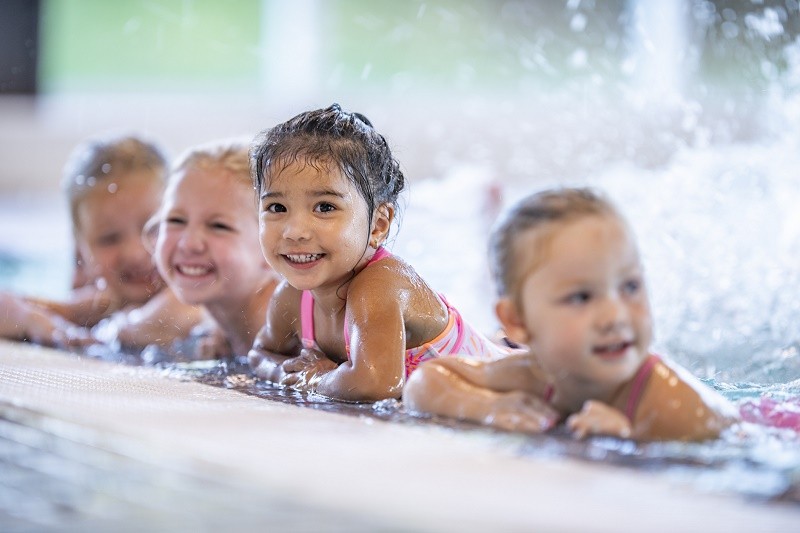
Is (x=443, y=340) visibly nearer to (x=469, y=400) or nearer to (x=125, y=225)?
(x=469, y=400)

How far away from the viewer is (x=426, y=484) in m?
1.34

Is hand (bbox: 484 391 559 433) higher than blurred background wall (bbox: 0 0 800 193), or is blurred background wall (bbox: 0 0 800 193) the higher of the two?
blurred background wall (bbox: 0 0 800 193)

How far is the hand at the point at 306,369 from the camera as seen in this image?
2453 mm

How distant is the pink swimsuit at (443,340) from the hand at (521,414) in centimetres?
64

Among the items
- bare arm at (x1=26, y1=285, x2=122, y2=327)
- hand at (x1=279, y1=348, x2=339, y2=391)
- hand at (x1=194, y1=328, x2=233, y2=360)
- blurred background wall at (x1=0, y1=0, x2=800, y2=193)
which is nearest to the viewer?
hand at (x1=279, y1=348, x2=339, y2=391)

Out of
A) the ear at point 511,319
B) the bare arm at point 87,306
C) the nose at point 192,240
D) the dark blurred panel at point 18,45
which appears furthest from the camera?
the dark blurred panel at point 18,45

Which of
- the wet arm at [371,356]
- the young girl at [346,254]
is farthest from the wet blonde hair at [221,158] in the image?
the wet arm at [371,356]

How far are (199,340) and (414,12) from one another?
840 centimetres

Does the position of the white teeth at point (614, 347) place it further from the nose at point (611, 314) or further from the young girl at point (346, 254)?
the young girl at point (346, 254)

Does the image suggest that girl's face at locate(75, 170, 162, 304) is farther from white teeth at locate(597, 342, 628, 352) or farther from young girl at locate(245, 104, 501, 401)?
white teeth at locate(597, 342, 628, 352)

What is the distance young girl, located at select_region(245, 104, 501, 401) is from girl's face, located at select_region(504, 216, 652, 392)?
0.60m

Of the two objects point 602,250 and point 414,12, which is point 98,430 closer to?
point 602,250

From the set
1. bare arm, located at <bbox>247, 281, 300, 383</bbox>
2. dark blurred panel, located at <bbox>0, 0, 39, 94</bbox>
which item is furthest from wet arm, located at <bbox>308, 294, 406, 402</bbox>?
dark blurred panel, located at <bbox>0, 0, 39, 94</bbox>

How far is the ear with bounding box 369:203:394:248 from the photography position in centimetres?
250
